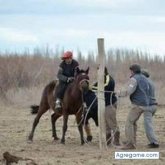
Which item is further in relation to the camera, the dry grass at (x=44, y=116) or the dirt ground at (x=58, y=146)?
the dry grass at (x=44, y=116)

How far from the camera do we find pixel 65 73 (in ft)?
61.2

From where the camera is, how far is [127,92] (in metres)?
16.6

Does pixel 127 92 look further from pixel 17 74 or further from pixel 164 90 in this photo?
pixel 17 74

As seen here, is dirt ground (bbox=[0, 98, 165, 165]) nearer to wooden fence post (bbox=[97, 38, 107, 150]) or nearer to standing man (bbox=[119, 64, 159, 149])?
standing man (bbox=[119, 64, 159, 149])

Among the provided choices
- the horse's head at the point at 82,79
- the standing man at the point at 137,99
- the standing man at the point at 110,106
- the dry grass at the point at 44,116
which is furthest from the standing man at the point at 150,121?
the horse's head at the point at 82,79

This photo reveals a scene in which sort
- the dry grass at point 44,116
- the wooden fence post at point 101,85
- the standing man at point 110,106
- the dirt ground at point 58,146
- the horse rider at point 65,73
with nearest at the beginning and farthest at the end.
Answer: the dirt ground at point 58,146
the dry grass at point 44,116
the wooden fence post at point 101,85
the standing man at point 110,106
the horse rider at point 65,73

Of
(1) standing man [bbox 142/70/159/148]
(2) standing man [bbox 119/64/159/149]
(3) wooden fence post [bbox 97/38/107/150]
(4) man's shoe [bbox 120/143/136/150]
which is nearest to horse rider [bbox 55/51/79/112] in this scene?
(2) standing man [bbox 119/64/159/149]

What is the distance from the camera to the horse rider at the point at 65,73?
60.5ft

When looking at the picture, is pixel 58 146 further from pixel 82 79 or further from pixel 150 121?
pixel 150 121

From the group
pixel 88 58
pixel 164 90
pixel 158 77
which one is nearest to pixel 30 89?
pixel 164 90

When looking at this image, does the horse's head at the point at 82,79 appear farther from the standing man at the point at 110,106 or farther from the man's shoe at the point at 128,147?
the man's shoe at the point at 128,147

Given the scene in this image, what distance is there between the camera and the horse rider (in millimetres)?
18427

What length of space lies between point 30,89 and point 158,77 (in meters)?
10.8

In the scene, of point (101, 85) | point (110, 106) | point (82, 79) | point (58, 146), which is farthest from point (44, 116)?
point (101, 85)
